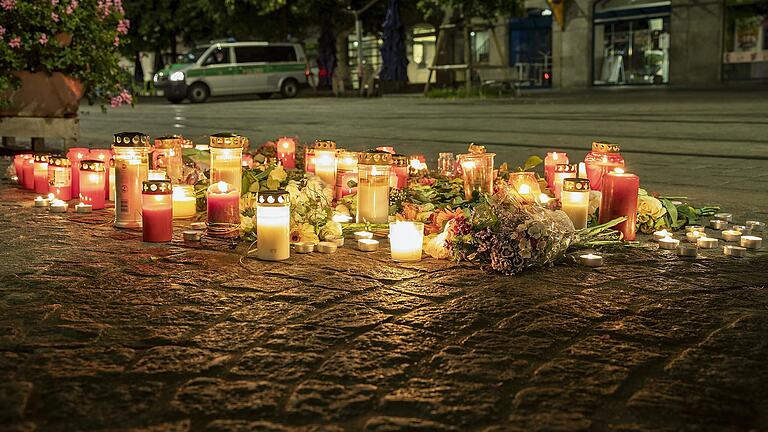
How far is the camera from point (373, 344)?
3.20 metres

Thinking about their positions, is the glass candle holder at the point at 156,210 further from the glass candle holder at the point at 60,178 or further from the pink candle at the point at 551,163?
the pink candle at the point at 551,163

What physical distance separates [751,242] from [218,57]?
27.7 m

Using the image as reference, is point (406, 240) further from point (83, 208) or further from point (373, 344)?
point (83, 208)

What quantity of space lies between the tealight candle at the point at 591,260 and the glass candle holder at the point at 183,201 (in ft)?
8.65

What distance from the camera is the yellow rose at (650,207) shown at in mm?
5387

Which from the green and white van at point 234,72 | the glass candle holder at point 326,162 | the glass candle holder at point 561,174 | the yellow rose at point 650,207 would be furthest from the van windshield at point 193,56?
the yellow rose at point 650,207

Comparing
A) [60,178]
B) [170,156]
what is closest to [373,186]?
[170,156]

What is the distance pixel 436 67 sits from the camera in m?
26.1

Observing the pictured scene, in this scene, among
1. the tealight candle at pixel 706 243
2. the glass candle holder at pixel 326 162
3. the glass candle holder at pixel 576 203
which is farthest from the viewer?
the glass candle holder at pixel 326 162

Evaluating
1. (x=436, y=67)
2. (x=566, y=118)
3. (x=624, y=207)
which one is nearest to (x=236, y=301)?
(x=624, y=207)

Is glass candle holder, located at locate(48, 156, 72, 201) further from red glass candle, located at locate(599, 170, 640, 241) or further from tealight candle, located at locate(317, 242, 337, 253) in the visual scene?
red glass candle, located at locate(599, 170, 640, 241)

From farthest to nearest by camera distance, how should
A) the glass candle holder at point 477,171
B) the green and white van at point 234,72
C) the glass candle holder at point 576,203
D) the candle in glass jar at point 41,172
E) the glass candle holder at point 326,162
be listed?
the green and white van at point 234,72 → the candle in glass jar at point 41,172 → the glass candle holder at point 326,162 → the glass candle holder at point 477,171 → the glass candle holder at point 576,203

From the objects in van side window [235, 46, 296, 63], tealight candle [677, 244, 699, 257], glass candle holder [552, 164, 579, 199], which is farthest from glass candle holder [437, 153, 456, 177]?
van side window [235, 46, 296, 63]

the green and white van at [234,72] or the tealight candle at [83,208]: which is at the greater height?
the green and white van at [234,72]
